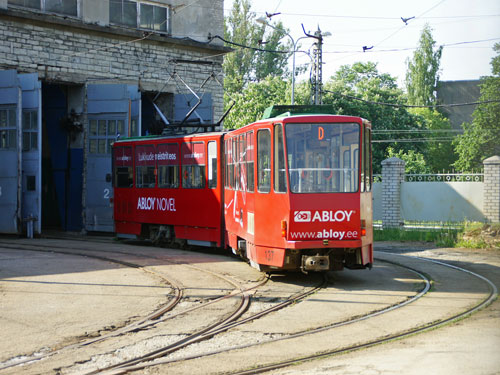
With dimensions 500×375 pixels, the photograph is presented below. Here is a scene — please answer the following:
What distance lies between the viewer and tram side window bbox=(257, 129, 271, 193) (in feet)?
37.6

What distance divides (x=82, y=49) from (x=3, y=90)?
3.78m

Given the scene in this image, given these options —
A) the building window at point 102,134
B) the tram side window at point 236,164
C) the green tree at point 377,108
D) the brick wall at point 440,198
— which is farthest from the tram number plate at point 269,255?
the green tree at point 377,108

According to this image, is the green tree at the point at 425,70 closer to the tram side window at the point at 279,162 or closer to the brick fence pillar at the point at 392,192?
the brick fence pillar at the point at 392,192

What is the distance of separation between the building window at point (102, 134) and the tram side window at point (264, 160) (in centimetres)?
1255

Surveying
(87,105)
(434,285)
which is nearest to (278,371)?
(434,285)

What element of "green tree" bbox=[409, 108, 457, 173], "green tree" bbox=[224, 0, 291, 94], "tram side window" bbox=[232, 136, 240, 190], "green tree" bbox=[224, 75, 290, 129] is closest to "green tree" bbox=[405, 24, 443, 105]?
"green tree" bbox=[409, 108, 457, 173]

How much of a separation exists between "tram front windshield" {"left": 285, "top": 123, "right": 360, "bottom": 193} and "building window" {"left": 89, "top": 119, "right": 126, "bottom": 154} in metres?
13.3

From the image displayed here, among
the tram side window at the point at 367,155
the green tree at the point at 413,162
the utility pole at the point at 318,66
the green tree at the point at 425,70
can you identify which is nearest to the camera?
the tram side window at the point at 367,155

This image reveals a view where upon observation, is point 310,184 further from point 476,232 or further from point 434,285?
point 476,232

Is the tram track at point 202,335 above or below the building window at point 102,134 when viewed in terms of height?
below

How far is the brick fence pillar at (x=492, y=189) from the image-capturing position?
21438 millimetres

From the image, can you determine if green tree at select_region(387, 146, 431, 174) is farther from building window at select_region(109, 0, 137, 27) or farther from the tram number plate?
the tram number plate

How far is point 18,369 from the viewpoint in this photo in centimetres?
646

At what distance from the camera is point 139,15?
84.5 ft
